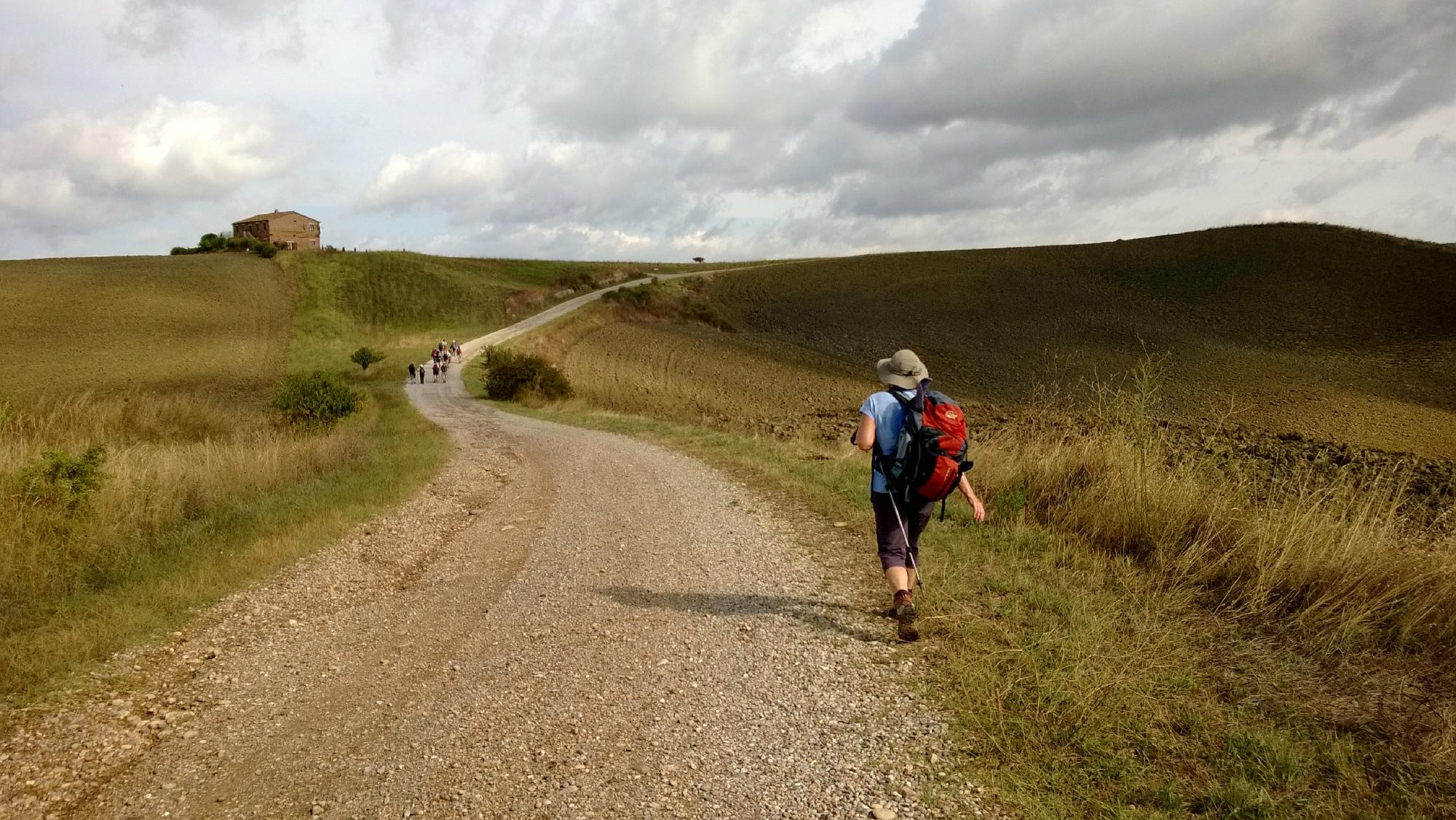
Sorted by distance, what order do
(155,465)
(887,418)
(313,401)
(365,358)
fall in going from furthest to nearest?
(365,358)
(313,401)
(155,465)
(887,418)

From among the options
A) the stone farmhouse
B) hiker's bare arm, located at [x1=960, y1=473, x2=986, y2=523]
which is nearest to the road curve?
hiker's bare arm, located at [x1=960, y1=473, x2=986, y2=523]

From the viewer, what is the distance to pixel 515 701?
15.7ft

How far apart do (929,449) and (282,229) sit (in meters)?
121

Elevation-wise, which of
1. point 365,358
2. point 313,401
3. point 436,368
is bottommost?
point 436,368

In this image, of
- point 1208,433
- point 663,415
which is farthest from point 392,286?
point 1208,433

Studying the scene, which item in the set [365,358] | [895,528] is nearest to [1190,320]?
[365,358]

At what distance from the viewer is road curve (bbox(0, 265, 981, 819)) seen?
384 cm

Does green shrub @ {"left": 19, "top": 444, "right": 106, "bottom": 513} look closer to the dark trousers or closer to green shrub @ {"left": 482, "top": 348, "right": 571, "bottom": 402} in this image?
the dark trousers

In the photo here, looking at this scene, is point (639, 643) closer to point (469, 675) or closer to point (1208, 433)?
point (469, 675)

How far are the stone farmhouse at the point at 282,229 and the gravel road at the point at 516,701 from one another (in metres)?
112

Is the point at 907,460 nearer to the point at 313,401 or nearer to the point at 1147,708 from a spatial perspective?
the point at 1147,708

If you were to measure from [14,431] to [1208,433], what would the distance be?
2237 centimetres

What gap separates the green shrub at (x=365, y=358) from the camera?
4644 cm

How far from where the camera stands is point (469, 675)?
5.20 m
